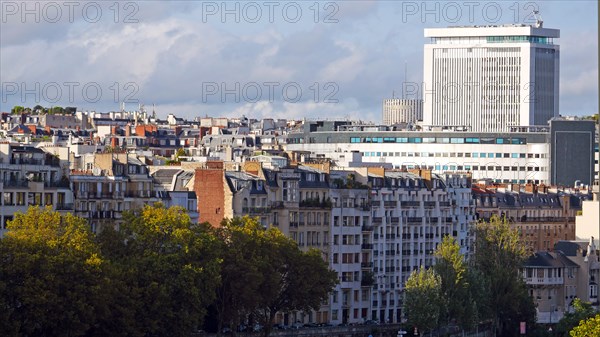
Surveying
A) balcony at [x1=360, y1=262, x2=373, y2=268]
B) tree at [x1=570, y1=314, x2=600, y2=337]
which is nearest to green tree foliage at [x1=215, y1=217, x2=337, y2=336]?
tree at [x1=570, y1=314, x2=600, y2=337]

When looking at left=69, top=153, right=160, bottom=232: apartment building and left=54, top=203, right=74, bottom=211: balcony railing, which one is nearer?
left=54, top=203, right=74, bottom=211: balcony railing

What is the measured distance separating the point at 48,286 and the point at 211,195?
38.8m

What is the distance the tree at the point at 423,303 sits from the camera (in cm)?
14950

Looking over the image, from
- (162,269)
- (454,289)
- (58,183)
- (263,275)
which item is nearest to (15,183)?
(58,183)

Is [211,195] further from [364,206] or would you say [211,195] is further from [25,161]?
[25,161]

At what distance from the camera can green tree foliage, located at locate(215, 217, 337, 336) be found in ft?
426

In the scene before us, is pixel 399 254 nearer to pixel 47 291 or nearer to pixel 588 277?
pixel 588 277

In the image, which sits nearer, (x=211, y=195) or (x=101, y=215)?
(x=101, y=215)

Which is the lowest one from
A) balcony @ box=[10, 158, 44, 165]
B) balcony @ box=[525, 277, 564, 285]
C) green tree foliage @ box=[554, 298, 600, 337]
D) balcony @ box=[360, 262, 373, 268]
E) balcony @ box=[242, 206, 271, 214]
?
green tree foliage @ box=[554, 298, 600, 337]

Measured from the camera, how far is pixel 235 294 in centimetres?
12962

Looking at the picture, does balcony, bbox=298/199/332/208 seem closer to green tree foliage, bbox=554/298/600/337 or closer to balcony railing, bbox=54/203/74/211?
green tree foliage, bbox=554/298/600/337

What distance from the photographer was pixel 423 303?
15025 centimetres

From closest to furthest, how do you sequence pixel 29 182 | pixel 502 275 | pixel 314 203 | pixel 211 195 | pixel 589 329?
pixel 29 182, pixel 589 329, pixel 211 195, pixel 314 203, pixel 502 275

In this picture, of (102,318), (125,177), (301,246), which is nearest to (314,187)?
(301,246)
